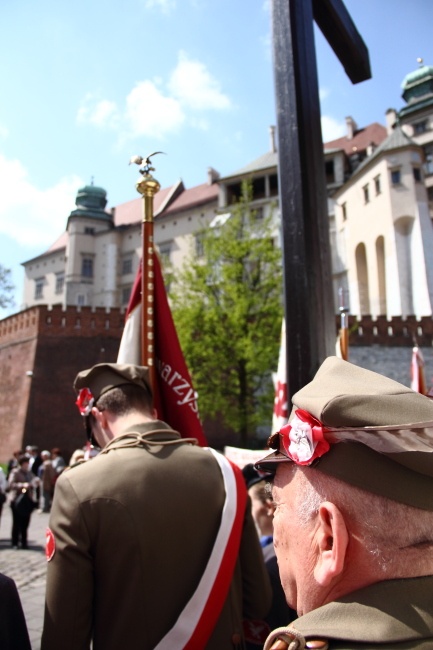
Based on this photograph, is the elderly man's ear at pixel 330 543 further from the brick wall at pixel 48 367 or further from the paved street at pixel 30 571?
the brick wall at pixel 48 367

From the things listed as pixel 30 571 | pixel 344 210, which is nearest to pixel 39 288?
pixel 344 210

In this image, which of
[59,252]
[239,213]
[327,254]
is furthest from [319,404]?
[59,252]

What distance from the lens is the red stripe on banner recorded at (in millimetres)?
1891

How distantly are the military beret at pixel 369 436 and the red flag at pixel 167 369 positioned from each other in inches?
78.8

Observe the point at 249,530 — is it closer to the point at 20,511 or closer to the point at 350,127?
the point at 20,511

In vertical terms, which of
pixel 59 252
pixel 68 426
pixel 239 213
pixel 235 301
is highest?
pixel 59 252

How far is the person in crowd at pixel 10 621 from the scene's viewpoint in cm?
135

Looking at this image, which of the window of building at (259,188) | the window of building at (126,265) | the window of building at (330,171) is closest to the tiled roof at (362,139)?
the window of building at (330,171)

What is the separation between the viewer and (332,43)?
2969 millimetres

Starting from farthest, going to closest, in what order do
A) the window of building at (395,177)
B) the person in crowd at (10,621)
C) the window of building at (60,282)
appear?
1. the window of building at (60,282)
2. the window of building at (395,177)
3. the person in crowd at (10,621)

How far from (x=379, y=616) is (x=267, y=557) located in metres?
2.19

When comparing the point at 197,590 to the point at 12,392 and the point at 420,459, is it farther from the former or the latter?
the point at 12,392

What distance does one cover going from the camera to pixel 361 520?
1.00 m

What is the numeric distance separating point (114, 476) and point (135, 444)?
177 millimetres
